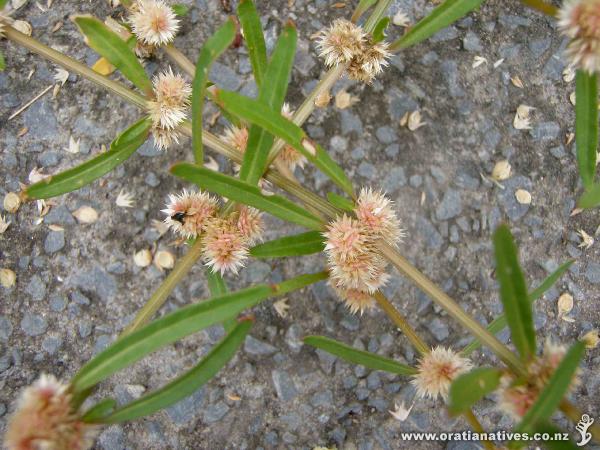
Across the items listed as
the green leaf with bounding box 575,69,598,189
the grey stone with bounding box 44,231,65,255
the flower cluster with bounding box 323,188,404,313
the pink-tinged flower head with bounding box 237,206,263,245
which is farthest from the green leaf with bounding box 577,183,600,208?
the grey stone with bounding box 44,231,65,255

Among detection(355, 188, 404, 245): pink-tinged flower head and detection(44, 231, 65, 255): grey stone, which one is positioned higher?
detection(44, 231, 65, 255): grey stone

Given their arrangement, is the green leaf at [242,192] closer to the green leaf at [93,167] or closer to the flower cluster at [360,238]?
the flower cluster at [360,238]

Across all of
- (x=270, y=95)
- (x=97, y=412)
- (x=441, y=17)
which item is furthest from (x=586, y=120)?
(x=97, y=412)

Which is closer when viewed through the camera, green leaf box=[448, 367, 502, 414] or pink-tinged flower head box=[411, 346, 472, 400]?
green leaf box=[448, 367, 502, 414]

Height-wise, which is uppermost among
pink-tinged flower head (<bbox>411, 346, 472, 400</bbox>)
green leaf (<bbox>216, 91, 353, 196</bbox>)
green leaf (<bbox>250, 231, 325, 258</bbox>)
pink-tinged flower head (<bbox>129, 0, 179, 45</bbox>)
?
pink-tinged flower head (<bbox>129, 0, 179, 45</bbox>)

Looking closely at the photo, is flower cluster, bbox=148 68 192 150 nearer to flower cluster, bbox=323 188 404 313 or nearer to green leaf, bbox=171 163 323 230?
green leaf, bbox=171 163 323 230

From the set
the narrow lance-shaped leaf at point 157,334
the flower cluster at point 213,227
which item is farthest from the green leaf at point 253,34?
the narrow lance-shaped leaf at point 157,334

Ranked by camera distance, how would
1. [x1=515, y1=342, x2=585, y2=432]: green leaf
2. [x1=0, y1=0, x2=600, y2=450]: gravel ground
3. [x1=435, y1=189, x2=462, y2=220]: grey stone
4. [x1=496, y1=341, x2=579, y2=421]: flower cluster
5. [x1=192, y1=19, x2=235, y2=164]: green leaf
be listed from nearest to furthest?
[x1=515, y1=342, x2=585, y2=432]: green leaf < [x1=496, y1=341, x2=579, y2=421]: flower cluster < [x1=192, y1=19, x2=235, y2=164]: green leaf < [x1=0, y1=0, x2=600, y2=450]: gravel ground < [x1=435, y1=189, x2=462, y2=220]: grey stone
